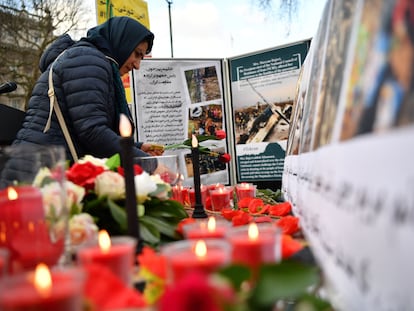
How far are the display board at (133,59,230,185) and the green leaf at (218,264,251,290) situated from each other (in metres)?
3.79

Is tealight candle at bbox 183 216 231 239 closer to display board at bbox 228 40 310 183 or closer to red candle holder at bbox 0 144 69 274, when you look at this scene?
red candle holder at bbox 0 144 69 274

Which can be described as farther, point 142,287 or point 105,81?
point 105,81

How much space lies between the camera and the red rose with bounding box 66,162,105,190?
40.6 inches

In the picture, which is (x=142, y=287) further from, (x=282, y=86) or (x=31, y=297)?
(x=282, y=86)

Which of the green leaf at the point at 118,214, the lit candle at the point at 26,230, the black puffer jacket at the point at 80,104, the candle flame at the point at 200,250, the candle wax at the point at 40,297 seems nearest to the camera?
the candle wax at the point at 40,297

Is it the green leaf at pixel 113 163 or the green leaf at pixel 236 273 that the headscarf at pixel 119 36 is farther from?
the green leaf at pixel 236 273

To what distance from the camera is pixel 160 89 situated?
14.5ft

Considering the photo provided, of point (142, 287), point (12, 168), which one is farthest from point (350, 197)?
point (12, 168)

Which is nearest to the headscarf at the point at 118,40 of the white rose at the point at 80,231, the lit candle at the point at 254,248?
the white rose at the point at 80,231

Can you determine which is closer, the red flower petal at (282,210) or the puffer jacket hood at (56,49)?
the red flower petal at (282,210)

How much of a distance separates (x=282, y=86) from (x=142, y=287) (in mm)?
3688

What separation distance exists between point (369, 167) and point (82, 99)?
167 cm

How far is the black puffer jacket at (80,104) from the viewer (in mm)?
1993

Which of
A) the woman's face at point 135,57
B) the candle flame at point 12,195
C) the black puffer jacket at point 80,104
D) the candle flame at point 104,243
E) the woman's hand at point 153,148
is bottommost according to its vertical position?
the candle flame at point 104,243
